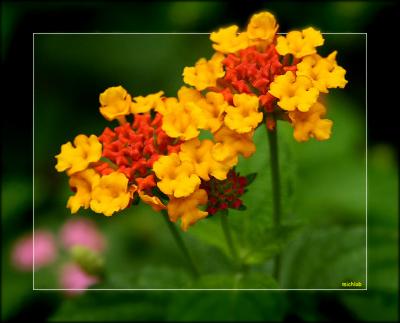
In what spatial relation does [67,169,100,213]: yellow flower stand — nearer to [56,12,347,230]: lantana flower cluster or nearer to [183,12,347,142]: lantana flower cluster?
[56,12,347,230]: lantana flower cluster

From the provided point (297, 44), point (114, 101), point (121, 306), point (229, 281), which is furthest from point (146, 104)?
point (121, 306)

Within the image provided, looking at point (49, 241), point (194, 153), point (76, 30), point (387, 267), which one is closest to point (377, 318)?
point (387, 267)

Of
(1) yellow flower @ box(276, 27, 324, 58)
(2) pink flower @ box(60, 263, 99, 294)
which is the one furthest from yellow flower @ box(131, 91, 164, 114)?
(2) pink flower @ box(60, 263, 99, 294)

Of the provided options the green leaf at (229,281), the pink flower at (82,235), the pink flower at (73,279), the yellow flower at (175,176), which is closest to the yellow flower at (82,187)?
the yellow flower at (175,176)

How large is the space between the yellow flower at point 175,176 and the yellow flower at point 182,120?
0.13 feet

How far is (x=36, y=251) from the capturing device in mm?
2047

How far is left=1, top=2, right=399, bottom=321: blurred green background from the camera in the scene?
1509 mm

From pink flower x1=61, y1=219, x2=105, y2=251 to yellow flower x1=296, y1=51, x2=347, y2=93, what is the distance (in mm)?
1166

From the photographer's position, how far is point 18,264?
207cm

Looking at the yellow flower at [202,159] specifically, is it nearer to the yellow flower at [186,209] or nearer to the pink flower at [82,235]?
the yellow flower at [186,209]

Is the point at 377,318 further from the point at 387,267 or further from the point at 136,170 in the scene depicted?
the point at 136,170

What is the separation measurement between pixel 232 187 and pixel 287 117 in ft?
0.49

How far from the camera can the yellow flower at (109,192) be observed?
106 centimetres

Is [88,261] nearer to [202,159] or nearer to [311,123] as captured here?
[202,159]
